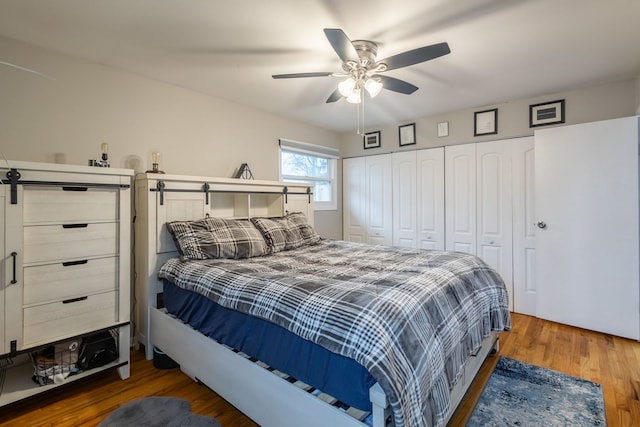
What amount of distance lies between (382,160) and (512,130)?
1.60m

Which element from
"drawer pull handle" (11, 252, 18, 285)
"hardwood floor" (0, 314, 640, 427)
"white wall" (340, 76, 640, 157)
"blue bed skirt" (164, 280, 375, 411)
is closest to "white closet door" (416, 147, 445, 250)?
"white wall" (340, 76, 640, 157)

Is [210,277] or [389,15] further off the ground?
[389,15]

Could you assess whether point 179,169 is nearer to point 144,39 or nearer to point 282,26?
point 144,39

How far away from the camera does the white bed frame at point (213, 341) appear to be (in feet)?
4.36

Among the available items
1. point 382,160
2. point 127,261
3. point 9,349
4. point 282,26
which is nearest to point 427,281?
point 282,26

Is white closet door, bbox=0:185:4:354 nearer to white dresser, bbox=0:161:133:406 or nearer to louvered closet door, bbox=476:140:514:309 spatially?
white dresser, bbox=0:161:133:406

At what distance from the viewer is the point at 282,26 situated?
1929mm

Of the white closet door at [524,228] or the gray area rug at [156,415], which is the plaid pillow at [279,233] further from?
the white closet door at [524,228]

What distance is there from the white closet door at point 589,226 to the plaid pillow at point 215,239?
2830mm

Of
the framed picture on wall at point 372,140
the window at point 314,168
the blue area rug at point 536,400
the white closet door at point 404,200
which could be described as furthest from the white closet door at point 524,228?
the window at point 314,168

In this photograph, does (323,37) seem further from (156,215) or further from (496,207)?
(496,207)

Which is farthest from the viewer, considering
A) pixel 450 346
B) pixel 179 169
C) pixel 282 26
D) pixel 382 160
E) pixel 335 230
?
pixel 335 230

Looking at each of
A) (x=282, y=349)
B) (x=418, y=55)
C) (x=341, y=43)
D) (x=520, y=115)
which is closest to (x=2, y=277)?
(x=282, y=349)

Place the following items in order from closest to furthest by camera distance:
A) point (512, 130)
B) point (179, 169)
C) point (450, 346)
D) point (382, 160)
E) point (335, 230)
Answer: point (450, 346) → point (179, 169) → point (512, 130) → point (382, 160) → point (335, 230)
